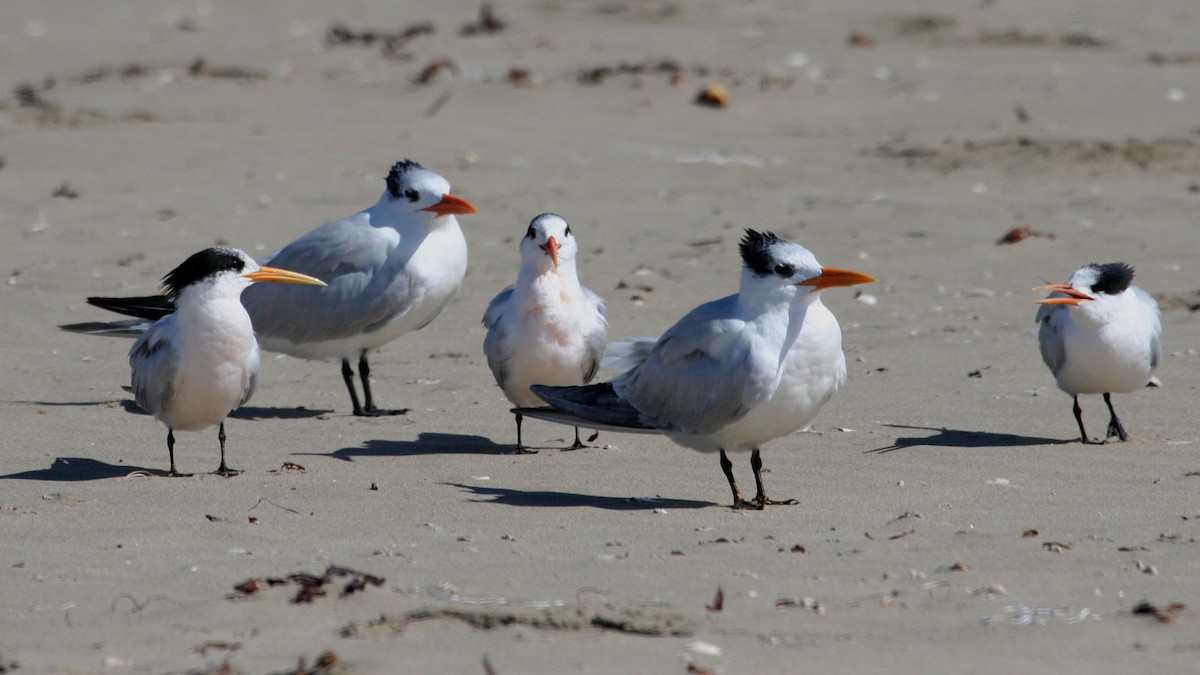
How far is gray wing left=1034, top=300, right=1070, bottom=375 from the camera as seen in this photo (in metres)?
5.64

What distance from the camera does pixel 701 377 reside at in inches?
185

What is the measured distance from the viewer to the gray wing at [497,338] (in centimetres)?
564

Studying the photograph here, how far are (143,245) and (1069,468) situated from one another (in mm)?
5495

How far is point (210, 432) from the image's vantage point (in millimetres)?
5879

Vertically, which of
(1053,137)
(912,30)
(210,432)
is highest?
(912,30)

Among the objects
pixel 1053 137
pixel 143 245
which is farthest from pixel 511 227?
pixel 1053 137

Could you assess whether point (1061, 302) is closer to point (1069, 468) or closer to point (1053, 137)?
point (1069, 468)

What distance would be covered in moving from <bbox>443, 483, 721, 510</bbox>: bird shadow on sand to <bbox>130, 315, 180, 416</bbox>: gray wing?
1.03m

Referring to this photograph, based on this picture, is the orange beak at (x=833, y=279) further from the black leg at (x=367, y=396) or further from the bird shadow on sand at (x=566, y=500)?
the black leg at (x=367, y=396)

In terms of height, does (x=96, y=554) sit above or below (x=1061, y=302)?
below

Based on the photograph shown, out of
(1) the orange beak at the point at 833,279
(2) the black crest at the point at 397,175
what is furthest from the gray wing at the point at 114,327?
(1) the orange beak at the point at 833,279

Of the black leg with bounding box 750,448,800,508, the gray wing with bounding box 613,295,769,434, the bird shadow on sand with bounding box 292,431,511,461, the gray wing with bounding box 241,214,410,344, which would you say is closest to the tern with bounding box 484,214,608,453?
the bird shadow on sand with bounding box 292,431,511,461

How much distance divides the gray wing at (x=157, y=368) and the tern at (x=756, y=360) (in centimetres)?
162

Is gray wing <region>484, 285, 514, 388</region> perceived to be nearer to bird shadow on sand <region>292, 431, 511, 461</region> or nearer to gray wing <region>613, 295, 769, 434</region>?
bird shadow on sand <region>292, 431, 511, 461</region>
